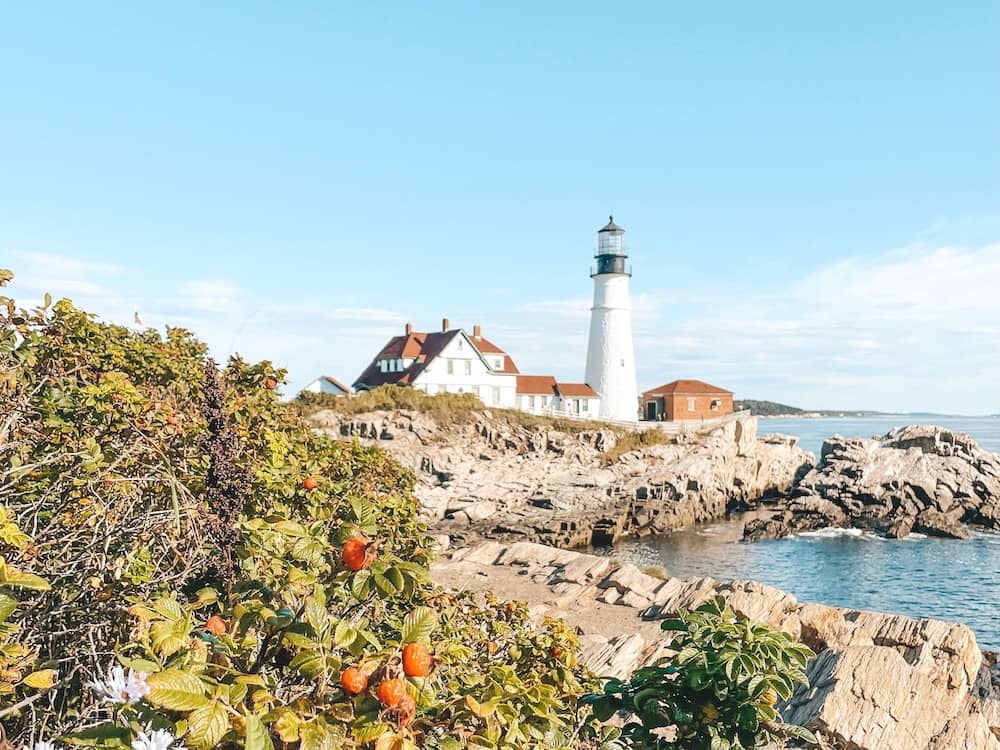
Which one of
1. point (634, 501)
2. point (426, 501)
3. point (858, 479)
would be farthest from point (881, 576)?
point (426, 501)

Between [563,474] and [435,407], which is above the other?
[435,407]

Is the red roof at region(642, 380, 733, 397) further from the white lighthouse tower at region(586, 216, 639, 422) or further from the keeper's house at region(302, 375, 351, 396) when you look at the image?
the keeper's house at region(302, 375, 351, 396)

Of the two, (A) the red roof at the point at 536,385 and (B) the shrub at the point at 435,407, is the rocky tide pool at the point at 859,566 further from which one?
(A) the red roof at the point at 536,385

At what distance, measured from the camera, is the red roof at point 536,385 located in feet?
185

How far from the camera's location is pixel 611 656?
11.2 meters

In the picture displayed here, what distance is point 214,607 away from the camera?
3930 millimetres

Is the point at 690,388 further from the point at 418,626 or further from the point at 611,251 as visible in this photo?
the point at 418,626

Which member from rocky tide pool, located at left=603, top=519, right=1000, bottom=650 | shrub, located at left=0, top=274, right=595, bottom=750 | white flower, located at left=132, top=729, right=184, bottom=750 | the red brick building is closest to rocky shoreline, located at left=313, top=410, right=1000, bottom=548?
rocky tide pool, located at left=603, top=519, right=1000, bottom=650

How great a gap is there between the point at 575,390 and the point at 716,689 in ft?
172

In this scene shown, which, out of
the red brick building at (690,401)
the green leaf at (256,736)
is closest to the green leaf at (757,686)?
the green leaf at (256,736)

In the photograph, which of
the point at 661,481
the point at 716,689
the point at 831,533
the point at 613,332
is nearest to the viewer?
the point at 716,689

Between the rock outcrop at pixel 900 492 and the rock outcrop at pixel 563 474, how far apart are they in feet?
10.6

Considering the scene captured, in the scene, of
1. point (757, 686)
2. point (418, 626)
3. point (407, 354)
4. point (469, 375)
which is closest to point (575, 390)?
point (469, 375)

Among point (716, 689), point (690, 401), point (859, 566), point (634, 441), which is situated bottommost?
point (859, 566)
